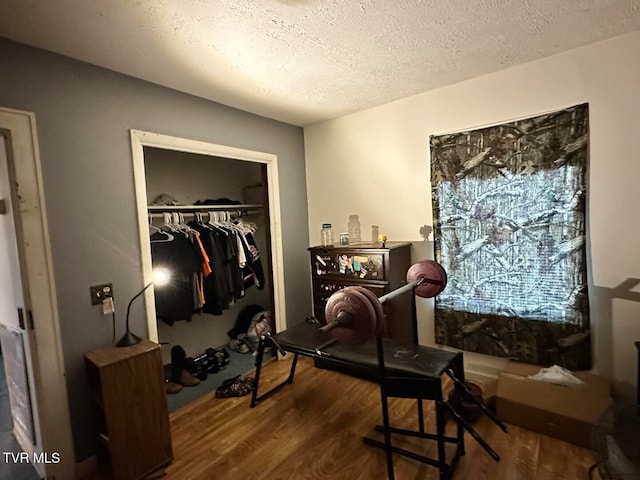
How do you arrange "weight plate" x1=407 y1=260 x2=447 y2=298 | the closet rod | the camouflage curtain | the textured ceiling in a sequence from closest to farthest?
the textured ceiling, "weight plate" x1=407 y1=260 x2=447 y2=298, the camouflage curtain, the closet rod

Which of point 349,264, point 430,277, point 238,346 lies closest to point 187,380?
point 238,346

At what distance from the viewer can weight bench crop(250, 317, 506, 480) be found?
154 centimetres

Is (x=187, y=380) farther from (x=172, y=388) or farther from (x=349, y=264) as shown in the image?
(x=349, y=264)

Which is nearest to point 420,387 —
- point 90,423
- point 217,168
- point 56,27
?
point 90,423

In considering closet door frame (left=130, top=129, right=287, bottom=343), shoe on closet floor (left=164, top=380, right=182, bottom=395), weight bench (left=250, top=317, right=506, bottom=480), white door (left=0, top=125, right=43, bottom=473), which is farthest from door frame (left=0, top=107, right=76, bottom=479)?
weight bench (left=250, top=317, right=506, bottom=480)

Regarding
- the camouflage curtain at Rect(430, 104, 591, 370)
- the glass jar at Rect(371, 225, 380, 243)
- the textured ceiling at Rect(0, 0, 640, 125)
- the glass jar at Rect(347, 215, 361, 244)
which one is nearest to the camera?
the textured ceiling at Rect(0, 0, 640, 125)

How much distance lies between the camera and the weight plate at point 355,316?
1.29 m

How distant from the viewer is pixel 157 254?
261 cm

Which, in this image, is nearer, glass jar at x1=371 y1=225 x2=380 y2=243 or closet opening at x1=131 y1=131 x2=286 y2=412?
closet opening at x1=131 y1=131 x2=286 y2=412

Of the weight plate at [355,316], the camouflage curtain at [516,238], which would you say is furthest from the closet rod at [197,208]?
the weight plate at [355,316]

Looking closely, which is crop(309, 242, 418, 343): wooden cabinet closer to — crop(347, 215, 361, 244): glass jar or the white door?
crop(347, 215, 361, 244): glass jar

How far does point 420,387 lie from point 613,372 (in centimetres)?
146

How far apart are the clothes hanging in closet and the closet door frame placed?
31 cm

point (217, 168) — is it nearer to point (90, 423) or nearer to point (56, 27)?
point (56, 27)
